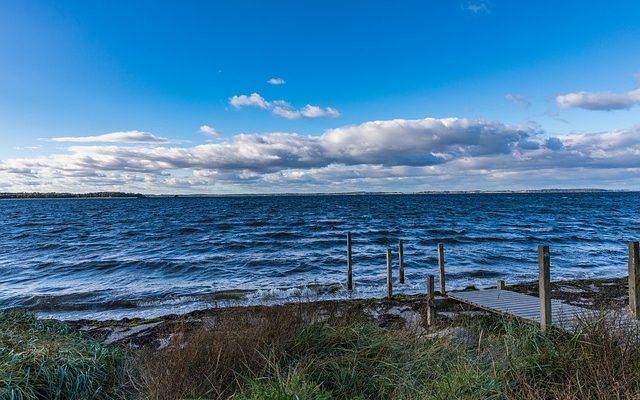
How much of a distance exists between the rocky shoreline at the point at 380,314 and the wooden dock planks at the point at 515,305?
0.33 metres

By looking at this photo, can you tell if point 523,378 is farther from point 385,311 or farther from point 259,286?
point 259,286

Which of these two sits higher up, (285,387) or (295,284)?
(285,387)

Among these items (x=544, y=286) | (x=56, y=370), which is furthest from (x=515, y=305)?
(x=56, y=370)

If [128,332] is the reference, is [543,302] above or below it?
above

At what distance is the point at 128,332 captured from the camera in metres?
10.3

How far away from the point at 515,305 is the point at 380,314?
3403 mm

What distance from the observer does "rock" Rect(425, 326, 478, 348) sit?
6277 millimetres

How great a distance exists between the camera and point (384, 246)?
2748 centimetres

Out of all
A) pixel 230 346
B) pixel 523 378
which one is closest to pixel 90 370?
pixel 230 346

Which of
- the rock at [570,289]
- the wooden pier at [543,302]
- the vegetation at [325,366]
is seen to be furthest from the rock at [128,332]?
the rock at [570,289]

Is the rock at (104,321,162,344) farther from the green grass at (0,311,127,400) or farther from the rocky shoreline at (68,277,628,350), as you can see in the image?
the green grass at (0,311,127,400)

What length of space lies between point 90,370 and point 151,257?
758 inches

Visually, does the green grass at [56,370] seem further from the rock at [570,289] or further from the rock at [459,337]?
the rock at [570,289]

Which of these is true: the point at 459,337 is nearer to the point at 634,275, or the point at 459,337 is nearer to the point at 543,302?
the point at 543,302
